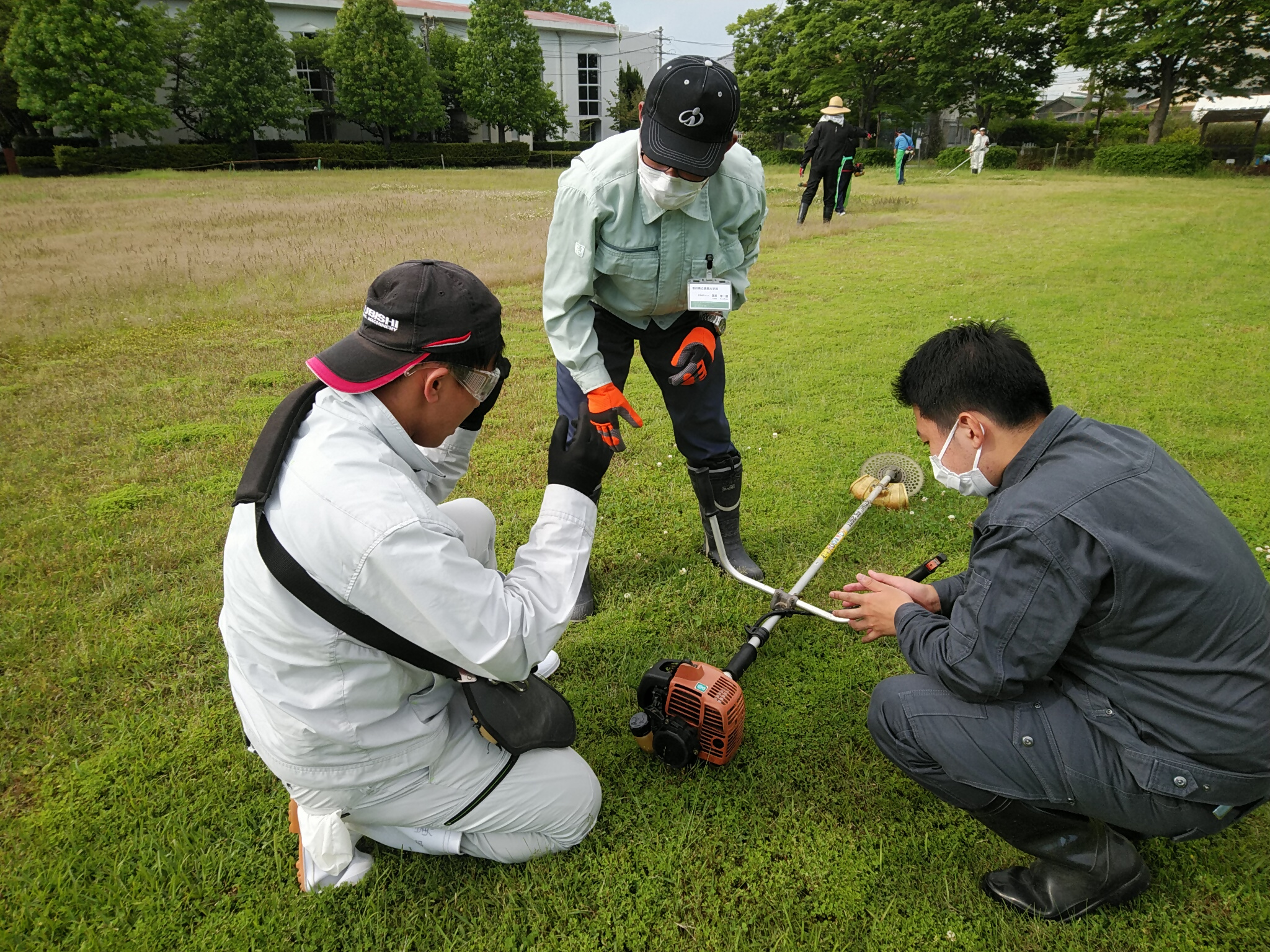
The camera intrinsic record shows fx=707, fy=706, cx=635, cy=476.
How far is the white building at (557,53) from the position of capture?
47.4 m

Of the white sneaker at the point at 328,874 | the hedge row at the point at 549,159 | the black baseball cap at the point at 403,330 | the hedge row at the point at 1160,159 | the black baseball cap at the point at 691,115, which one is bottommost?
the white sneaker at the point at 328,874

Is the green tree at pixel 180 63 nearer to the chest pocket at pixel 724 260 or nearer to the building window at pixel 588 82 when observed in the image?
the building window at pixel 588 82

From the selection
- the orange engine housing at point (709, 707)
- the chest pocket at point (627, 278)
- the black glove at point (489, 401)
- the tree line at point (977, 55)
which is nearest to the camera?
the black glove at point (489, 401)

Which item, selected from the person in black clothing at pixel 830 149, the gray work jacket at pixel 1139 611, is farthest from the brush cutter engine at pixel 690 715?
the person in black clothing at pixel 830 149

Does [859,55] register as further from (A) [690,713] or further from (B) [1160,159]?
(A) [690,713]

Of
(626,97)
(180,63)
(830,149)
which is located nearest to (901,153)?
(830,149)

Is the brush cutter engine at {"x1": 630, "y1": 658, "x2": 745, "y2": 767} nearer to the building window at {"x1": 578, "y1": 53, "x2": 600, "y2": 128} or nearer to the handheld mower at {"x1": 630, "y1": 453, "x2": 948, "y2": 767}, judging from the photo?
the handheld mower at {"x1": 630, "y1": 453, "x2": 948, "y2": 767}

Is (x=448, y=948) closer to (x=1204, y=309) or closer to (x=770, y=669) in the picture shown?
(x=770, y=669)

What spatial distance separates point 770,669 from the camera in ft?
9.87

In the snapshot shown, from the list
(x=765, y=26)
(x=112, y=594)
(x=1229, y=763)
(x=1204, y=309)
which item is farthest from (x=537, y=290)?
(x=765, y=26)

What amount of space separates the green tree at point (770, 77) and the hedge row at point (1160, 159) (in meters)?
21.8

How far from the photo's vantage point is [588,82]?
191ft

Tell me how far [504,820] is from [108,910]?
1158mm

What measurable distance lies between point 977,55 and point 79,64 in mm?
46250
